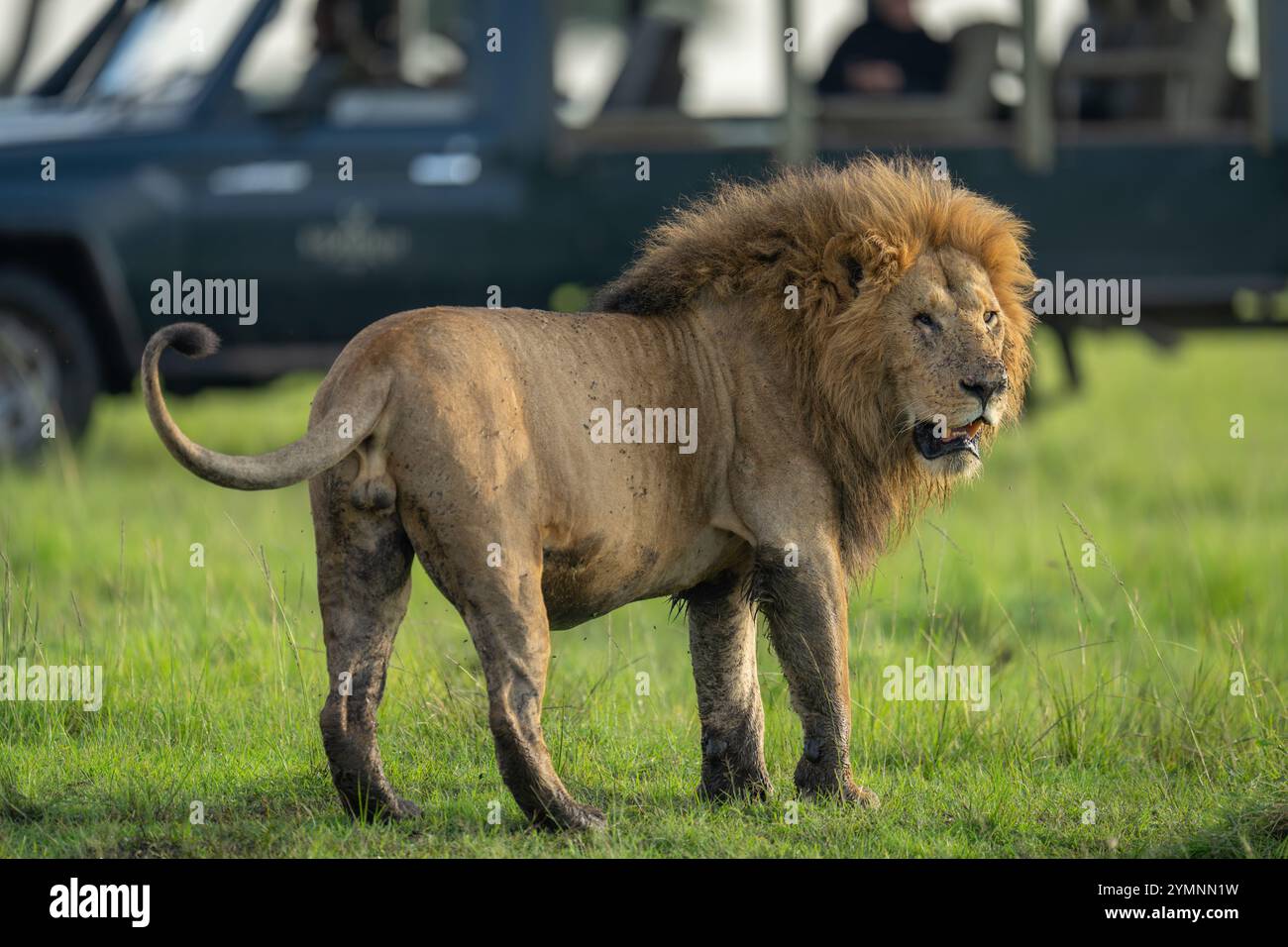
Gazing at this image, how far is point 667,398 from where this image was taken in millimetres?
4688

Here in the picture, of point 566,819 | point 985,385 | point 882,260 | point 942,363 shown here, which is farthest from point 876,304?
point 566,819

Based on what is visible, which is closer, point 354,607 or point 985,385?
point 354,607

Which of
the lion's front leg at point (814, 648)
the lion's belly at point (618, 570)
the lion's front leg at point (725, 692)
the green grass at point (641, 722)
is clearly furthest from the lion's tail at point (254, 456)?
the lion's front leg at point (725, 692)

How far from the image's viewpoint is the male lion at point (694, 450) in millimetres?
4247

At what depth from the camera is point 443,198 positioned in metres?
10.0

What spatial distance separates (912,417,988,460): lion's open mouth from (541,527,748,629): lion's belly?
0.50 m

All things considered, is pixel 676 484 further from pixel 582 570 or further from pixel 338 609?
pixel 338 609

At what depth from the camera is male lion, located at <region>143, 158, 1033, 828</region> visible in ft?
13.9

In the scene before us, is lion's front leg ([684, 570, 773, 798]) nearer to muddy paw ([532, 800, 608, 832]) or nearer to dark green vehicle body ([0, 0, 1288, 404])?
muddy paw ([532, 800, 608, 832])

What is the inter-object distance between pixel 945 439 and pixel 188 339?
1.78m

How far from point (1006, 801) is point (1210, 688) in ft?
4.03

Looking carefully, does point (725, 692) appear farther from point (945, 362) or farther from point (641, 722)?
point (945, 362)

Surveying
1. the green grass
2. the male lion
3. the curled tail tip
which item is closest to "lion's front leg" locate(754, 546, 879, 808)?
the male lion
